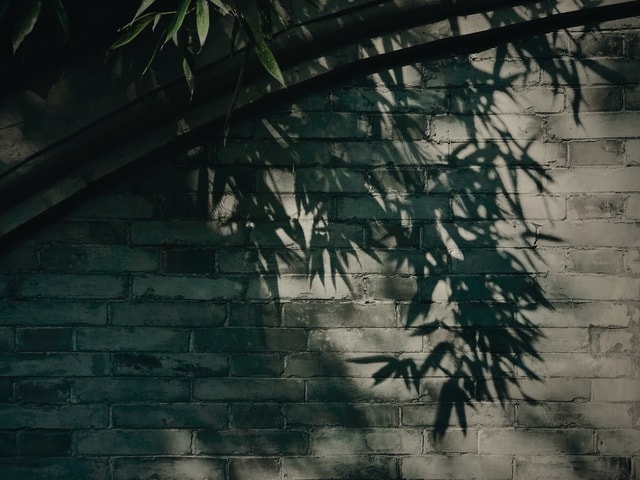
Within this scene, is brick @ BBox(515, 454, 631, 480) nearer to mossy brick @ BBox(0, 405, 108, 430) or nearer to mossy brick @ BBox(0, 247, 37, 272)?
mossy brick @ BBox(0, 405, 108, 430)

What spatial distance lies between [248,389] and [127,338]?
536mm

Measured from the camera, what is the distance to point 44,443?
2.13 m

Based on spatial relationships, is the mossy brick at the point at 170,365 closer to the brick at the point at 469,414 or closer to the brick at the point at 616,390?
the brick at the point at 469,414

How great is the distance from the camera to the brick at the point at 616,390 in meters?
2.14

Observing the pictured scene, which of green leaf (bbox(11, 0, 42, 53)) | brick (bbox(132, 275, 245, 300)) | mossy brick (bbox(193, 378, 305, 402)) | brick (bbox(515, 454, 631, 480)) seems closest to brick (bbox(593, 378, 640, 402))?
brick (bbox(515, 454, 631, 480))

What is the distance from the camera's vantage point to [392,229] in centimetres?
212

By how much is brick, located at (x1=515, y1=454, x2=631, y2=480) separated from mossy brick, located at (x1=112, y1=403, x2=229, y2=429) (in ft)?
4.13

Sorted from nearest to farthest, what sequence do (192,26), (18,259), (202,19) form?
(202,19), (192,26), (18,259)

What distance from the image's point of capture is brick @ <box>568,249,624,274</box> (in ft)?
6.91

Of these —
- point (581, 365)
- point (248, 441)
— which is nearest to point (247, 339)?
point (248, 441)

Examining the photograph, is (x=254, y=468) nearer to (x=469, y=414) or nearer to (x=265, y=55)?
(x=469, y=414)

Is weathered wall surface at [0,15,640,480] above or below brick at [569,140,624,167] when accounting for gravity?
below

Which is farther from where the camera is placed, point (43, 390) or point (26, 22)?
point (43, 390)

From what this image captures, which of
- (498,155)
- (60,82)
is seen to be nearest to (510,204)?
(498,155)
